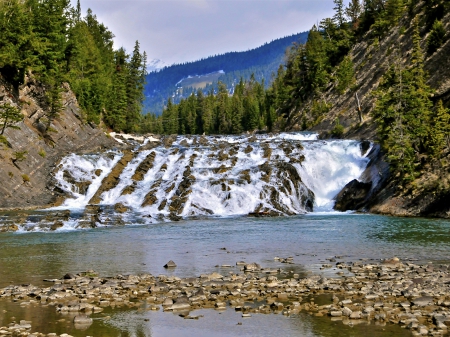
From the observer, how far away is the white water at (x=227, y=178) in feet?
155

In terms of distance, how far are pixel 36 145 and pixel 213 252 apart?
3646 centimetres

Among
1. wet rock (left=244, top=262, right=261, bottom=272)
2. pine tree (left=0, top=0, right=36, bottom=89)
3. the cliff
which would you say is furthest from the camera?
pine tree (left=0, top=0, right=36, bottom=89)

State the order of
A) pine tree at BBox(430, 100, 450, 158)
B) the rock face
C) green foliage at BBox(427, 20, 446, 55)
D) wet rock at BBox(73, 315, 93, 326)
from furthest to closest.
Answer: green foliage at BBox(427, 20, 446, 55) < the rock face < pine tree at BBox(430, 100, 450, 158) < wet rock at BBox(73, 315, 93, 326)

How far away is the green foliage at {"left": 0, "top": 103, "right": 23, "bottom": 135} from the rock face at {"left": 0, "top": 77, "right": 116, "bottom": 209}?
113 cm

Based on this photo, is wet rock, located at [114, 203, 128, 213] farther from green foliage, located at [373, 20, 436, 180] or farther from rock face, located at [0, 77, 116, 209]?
green foliage, located at [373, 20, 436, 180]

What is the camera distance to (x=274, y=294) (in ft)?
51.1

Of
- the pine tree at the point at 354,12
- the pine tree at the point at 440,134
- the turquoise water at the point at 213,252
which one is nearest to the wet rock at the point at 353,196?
the turquoise water at the point at 213,252

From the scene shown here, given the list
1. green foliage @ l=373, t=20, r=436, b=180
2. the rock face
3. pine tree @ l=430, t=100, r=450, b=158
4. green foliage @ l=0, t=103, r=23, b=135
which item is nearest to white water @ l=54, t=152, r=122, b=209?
the rock face

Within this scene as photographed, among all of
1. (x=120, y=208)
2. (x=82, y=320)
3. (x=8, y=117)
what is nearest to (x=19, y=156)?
(x=8, y=117)

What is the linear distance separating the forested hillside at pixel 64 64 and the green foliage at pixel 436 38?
49424 mm

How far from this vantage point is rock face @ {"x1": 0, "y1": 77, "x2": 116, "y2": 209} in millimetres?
46812

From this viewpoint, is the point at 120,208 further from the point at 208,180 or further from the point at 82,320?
the point at 82,320

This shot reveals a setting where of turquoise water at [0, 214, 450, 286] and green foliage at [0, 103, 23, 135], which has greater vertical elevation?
green foliage at [0, 103, 23, 135]

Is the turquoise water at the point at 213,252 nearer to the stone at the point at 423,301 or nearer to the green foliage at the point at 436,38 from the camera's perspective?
the stone at the point at 423,301
